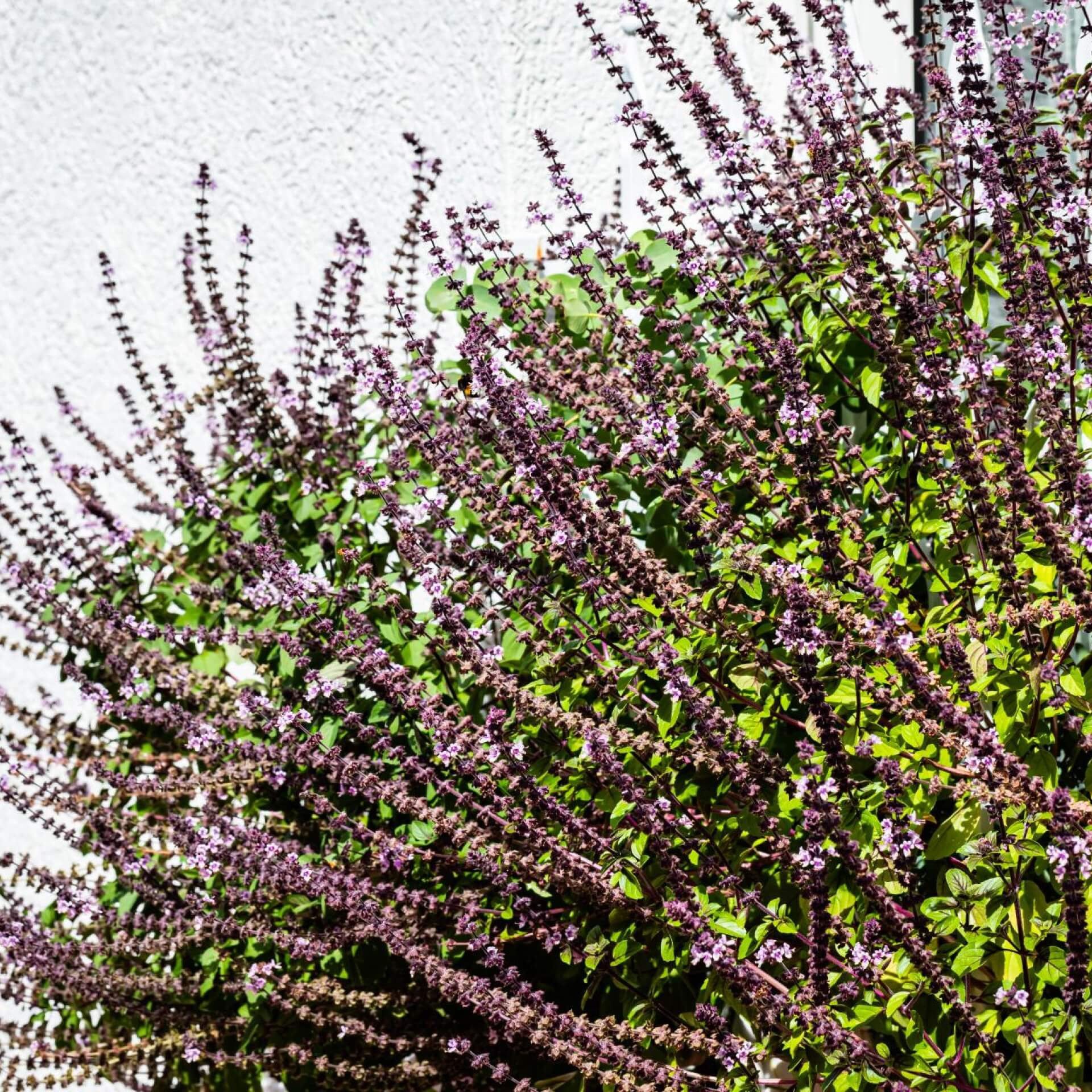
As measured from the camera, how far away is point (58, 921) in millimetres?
3578

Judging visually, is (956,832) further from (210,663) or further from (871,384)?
(210,663)

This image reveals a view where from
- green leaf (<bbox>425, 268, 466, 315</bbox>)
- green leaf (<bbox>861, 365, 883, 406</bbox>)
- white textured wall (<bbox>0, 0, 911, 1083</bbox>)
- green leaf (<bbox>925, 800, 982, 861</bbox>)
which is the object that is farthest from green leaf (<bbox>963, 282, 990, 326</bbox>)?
white textured wall (<bbox>0, 0, 911, 1083</bbox>)

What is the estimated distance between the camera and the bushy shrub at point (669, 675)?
84.4 inches

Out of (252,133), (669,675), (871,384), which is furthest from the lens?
(252,133)

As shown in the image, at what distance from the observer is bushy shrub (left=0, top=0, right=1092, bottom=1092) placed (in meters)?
2.14

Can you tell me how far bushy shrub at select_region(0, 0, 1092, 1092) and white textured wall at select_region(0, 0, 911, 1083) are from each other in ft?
4.73

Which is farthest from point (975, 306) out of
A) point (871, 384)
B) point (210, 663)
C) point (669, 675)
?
point (210, 663)

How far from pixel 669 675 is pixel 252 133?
12.4ft

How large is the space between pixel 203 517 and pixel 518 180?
6.06 feet

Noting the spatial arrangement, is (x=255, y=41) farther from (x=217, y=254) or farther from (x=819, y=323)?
(x=819, y=323)

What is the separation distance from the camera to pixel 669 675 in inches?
86.3

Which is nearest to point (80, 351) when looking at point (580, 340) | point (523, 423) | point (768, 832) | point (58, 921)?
point (58, 921)

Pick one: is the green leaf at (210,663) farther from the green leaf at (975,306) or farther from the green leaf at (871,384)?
the green leaf at (975,306)

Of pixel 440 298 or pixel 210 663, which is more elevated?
pixel 440 298
